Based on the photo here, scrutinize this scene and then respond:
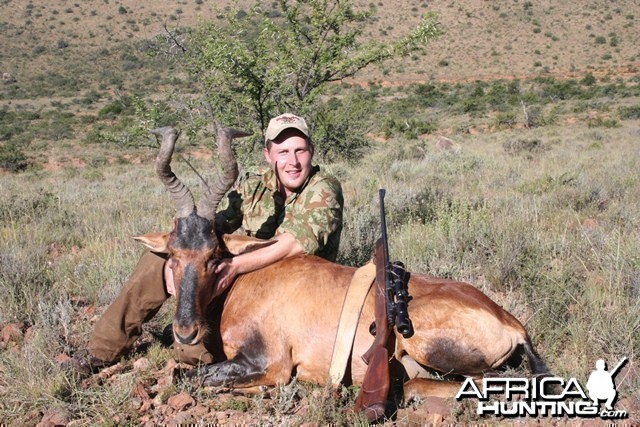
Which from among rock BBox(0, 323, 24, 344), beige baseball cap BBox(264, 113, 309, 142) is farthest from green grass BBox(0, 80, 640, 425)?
beige baseball cap BBox(264, 113, 309, 142)

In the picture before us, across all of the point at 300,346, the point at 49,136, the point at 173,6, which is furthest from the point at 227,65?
the point at 173,6

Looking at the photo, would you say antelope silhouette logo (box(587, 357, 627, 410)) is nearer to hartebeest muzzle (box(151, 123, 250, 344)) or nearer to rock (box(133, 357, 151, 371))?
hartebeest muzzle (box(151, 123, 250, 344))

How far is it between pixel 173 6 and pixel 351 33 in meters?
64.2

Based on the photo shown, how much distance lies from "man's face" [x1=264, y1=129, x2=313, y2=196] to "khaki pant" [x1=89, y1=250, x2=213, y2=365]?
4.17 feet

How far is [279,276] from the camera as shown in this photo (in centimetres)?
411

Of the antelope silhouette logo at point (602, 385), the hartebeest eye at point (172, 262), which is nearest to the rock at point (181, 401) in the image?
the hartebeest eye at point (172, 262)

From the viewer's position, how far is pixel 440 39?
61.1 m

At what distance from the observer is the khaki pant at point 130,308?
13.6 feet

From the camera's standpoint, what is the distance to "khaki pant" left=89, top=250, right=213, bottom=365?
13.6ft

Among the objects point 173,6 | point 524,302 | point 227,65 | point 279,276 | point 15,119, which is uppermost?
point 173,6

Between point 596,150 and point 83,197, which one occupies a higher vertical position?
point 83,197

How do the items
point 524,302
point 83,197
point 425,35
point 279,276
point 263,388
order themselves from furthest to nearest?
point 83,197 → point 425,35 → point 524,302 → point 279,276 → point 263,388

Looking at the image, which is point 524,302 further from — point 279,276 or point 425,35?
point 425,35

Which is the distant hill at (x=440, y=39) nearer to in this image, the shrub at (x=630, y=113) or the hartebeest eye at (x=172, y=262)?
the shrub at (x=630, y=113)
